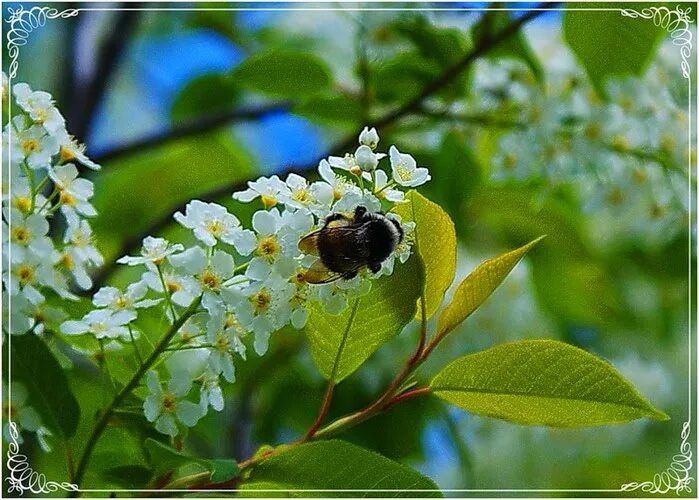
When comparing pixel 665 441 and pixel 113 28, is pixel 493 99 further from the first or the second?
pixel 665 441

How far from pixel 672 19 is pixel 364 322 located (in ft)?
3.10

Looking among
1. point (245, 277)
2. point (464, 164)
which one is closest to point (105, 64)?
point (464, 164)

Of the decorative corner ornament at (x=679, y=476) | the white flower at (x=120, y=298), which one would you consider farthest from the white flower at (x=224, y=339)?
the decorative corner ornament at (x=679, y=476)

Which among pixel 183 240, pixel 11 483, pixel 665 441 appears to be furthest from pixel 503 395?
pixel 665 441

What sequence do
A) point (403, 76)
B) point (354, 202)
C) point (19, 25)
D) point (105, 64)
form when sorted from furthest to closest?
point (105, 64) < point (403, 76) < point (19, 25) < point (354, 202)

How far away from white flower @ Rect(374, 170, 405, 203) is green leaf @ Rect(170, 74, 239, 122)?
121cm

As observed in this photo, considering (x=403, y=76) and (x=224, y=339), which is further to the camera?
(x=403, y=76)

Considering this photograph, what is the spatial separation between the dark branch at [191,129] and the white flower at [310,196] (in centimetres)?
97

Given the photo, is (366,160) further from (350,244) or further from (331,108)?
(331,108)

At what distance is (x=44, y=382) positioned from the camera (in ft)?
3.22

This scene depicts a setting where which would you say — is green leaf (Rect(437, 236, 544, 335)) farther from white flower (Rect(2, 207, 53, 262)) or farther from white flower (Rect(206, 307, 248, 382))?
white flower (Rect(2, 207, 53, 262))

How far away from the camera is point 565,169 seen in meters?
1.78

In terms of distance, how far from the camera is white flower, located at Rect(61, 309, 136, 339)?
94 cm

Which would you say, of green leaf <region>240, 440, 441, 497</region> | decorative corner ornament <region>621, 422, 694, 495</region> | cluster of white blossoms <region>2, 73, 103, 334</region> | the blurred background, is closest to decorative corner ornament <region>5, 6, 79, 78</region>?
the blurred background
